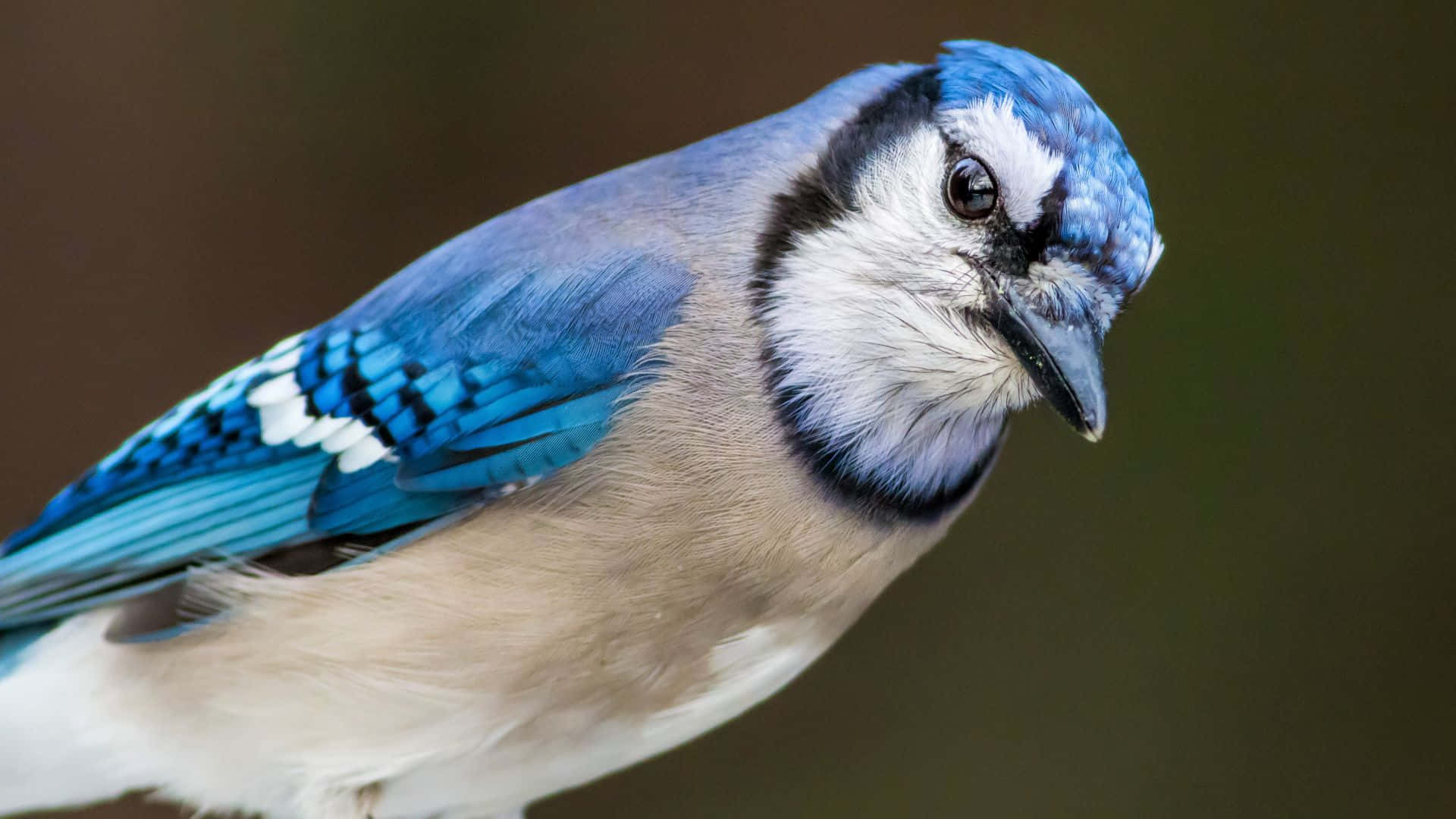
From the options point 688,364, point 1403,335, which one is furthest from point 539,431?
point 1403,335

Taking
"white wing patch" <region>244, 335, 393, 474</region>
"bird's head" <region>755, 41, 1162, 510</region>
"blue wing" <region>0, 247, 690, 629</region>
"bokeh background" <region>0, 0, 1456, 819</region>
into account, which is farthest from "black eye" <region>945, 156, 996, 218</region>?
"bokeh background" <region>0, 0, 1456, 819</region>

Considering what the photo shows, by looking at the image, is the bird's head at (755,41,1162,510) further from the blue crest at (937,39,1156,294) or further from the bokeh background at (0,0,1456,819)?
the bokeh background at (0,0,1456,819)

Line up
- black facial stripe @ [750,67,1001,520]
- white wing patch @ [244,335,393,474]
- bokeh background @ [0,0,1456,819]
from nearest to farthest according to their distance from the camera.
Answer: black facial stripe @ [750,67,1001,520] < white wing patch @ [244,335,393,474] < bokeh background @ [0,0,1456,819]

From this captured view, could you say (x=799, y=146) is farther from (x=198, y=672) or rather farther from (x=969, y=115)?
(x=198, y=672)

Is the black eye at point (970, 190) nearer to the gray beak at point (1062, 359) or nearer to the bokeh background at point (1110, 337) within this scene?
the gray beak at point (1062, 359)

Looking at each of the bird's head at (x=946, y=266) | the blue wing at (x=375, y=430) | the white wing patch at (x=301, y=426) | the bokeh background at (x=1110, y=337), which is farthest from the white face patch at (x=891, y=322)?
the bokeh background at (x=1110, y=337)
